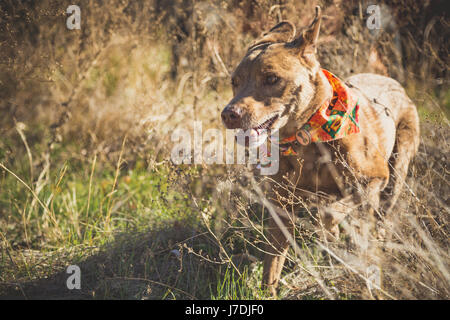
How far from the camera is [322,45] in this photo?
4.88 metres

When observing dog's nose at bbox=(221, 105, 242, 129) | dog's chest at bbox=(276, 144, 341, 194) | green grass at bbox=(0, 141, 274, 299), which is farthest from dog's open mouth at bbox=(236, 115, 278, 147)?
green grass at bbox=(0, 141, 274, 299)

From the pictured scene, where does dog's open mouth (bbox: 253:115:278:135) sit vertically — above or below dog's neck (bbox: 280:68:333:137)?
below

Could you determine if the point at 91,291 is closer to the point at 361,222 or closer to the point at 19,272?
the point at 19,272

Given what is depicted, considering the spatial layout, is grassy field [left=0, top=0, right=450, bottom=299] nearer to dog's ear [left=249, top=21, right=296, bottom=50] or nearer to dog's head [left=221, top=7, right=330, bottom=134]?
dog's head [left=221, top=7, right=330, bottom=134]

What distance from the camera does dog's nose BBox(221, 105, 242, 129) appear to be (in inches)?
114

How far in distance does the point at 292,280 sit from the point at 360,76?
6.75ft

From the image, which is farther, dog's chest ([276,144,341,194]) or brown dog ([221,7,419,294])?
dog's chest ([276,144,341,194])

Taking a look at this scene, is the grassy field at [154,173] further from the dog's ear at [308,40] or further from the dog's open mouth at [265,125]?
the dog's ear at [308,40]

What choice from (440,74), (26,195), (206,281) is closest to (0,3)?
(26,195)

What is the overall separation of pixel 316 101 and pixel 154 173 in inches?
57.6

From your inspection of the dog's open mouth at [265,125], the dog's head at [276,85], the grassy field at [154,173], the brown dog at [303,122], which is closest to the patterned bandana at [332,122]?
the brown dog at [303,122]

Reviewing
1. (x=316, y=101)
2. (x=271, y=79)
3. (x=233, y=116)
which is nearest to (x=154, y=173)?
(x=233, y=116)

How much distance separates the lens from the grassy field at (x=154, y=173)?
116 inches
